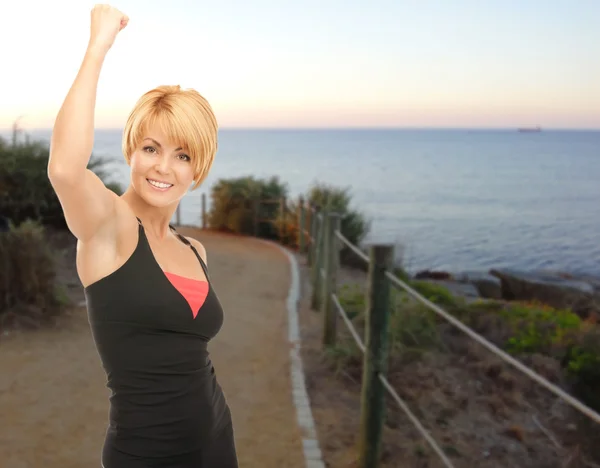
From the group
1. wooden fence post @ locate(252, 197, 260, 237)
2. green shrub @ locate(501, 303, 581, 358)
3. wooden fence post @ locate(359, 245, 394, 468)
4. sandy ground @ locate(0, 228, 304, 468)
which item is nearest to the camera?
wooden fence post @ locate(359, 245, 394, 468)

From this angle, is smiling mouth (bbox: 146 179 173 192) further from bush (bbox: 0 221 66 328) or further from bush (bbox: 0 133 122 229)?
bush (bbox: 0 133 122 229)

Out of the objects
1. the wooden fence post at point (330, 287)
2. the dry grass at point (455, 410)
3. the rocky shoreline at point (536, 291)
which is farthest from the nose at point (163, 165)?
the rocky shoreline at point (536, 291)

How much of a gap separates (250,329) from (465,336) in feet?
6.75

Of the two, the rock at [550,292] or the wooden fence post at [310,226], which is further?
the rock at [550,292]

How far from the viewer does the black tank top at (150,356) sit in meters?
1.41

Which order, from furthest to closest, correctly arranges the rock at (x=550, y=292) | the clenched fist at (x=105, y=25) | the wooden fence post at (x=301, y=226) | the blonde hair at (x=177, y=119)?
1. the wooden fence post at (x=301, y=226)
2. the rock at (x=550, y=292)
3. the blonde hair at (x=177, y=119)
4. the clenched fist at (x=105, y=25)

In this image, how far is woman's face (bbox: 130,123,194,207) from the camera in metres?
1.50

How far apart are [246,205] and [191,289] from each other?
13.7 meters

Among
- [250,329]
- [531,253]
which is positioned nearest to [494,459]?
[250,329]

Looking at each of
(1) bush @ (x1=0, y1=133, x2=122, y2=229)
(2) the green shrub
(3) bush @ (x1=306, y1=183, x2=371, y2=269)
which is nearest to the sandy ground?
(2) the green shrub

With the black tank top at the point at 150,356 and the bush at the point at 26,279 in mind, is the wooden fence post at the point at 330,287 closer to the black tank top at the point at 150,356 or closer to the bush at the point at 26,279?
the bush at the point at 26,279

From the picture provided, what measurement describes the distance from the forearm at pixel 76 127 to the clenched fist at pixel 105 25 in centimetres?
6

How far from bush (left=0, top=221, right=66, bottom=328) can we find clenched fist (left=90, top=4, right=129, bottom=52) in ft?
17.1

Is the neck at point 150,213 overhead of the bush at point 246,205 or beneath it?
overhead
